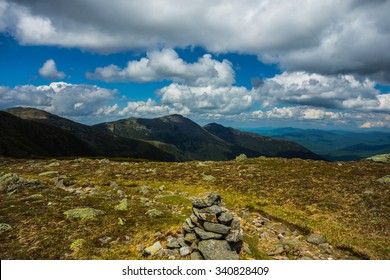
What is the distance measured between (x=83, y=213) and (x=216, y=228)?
13.3 meters

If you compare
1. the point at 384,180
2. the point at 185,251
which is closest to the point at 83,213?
the point at 185,251

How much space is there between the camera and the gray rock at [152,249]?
52.7 feet

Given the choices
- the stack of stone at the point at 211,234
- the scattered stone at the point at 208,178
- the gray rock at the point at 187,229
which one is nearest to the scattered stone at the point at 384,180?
the scattered stone at the point at 208,178

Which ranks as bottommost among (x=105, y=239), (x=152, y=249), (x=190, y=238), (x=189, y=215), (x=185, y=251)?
(x=189, y=215)

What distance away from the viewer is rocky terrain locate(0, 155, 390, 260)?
1722cm

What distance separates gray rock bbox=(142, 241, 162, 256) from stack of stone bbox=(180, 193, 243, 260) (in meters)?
1.52

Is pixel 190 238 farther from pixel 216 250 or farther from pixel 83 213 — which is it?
pixel 83 213

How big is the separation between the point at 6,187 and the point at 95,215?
2089cm

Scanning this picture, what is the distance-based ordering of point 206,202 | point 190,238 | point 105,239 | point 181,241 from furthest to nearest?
1. point 105,239
2. point 206,202
3. point 181,241
4. point 190,238

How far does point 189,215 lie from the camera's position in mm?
24781

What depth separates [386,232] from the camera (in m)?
21.8

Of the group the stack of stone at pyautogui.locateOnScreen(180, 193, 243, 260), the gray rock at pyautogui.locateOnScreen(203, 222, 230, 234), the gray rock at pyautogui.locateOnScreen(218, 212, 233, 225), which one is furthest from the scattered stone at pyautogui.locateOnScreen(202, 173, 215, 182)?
the gray rock at pyautogui.locateOnScreen(203, 222, 230, 234)

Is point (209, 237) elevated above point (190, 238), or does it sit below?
above
